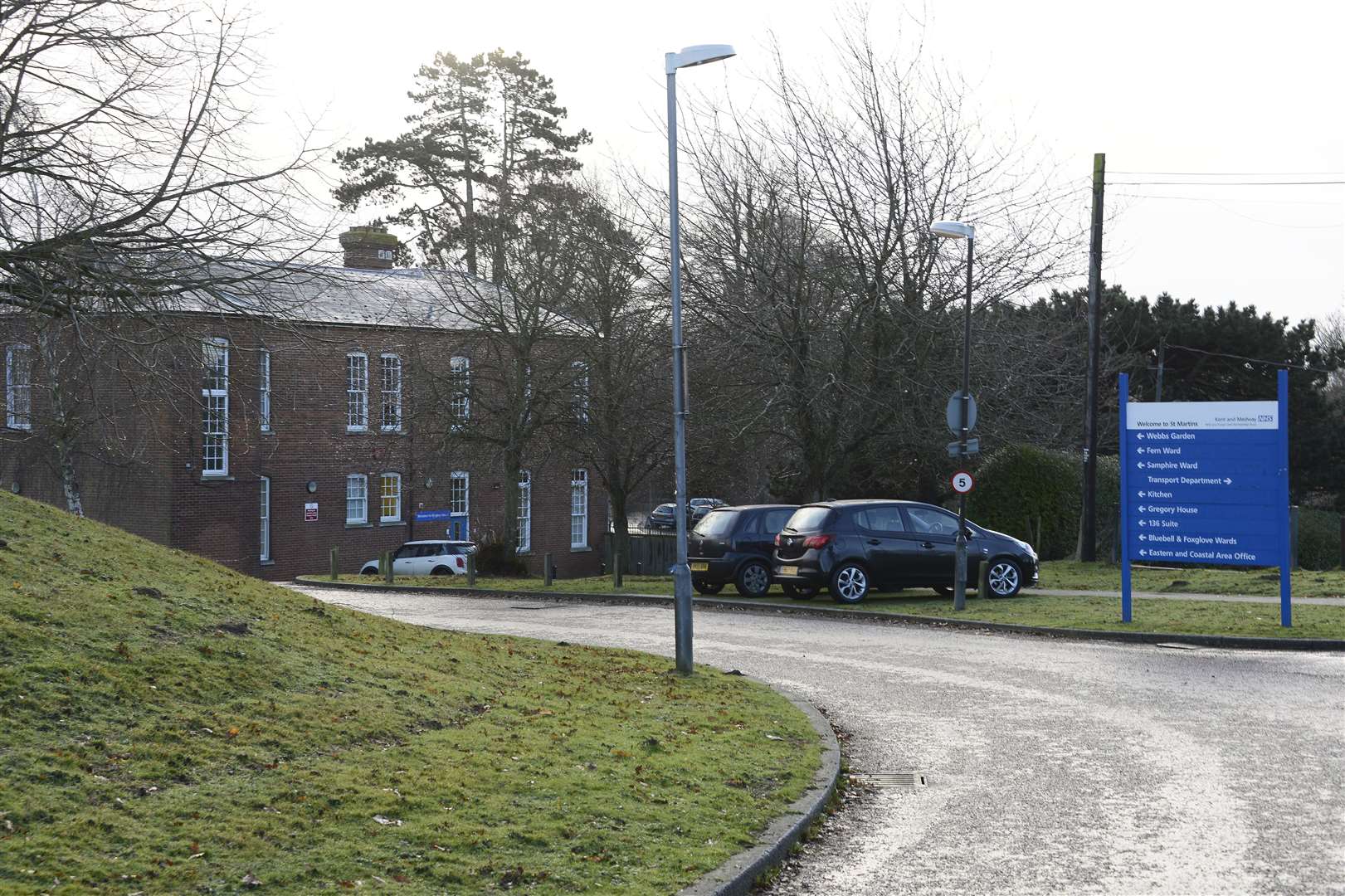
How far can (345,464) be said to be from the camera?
151 feet

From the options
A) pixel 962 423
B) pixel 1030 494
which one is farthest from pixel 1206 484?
pixel 1030 494

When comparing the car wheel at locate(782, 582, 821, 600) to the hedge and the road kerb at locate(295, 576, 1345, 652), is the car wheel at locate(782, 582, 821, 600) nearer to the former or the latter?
the road kerb at locate(295, 576, 1345, 652)

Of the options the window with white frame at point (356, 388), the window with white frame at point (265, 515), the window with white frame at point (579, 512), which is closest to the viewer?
the window with white frame at point (265, 515)

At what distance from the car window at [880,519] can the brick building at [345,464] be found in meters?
12.3

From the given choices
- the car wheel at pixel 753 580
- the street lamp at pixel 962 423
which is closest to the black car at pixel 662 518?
the car wheel at pixel 753 580

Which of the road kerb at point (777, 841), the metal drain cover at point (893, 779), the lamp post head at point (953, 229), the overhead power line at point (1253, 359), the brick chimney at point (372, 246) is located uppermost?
the brick chimney at point (372, 246)

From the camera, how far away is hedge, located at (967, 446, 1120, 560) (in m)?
33.1

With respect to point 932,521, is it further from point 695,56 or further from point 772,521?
point 695,56

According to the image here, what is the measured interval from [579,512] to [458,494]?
6.22 m

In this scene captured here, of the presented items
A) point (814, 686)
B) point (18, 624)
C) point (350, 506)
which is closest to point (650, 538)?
point (350, 506)

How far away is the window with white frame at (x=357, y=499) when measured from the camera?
152 feet

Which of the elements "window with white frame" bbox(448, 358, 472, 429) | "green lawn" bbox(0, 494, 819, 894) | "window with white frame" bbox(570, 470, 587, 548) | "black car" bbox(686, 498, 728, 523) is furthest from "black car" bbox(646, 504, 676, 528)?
"green lawn" bbox(0, 494, 819, 894)

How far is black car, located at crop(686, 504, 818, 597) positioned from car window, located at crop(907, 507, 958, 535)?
2424 millimetres

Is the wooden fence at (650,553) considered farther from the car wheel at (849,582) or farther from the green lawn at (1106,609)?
the car wheel at (849,582)
